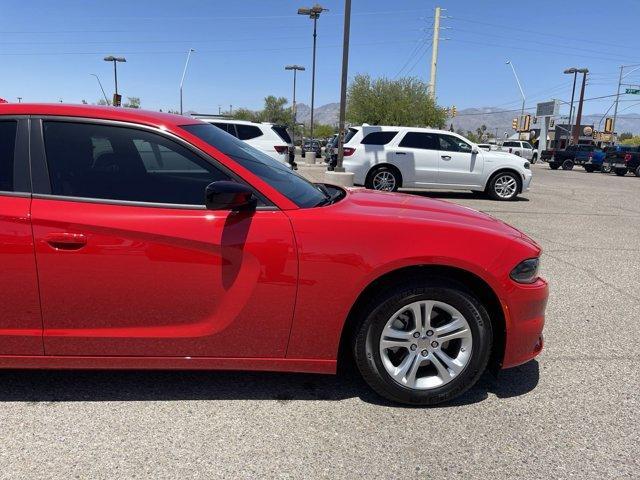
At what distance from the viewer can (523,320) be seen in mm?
2988

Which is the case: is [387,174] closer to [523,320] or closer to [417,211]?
[417,211]

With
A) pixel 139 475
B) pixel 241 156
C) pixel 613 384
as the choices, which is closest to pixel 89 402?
pixel 139 475

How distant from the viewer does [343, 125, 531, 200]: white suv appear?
13203mm

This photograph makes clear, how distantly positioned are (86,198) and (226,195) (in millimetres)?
788

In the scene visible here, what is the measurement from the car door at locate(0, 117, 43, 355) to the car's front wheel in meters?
12.3

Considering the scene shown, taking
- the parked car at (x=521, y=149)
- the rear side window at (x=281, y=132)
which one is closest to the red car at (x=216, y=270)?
the rear side window at (x=281, y=132)

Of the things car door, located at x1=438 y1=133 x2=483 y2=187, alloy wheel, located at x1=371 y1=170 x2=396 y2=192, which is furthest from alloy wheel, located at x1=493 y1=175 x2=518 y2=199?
alloy wheel, located at x1=371 y1=170 x2=396 y2=192

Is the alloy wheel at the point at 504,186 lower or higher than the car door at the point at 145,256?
lower

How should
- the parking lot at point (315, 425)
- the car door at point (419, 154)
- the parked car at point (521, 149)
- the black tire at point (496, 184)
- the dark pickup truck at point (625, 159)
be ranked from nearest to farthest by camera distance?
the parking lot at point (315, 425)
the car door at point (419, 154)
the black tire at point (496, 184)
the dark pickup truck at point (625, 159)
the parked car at point (521, 149)

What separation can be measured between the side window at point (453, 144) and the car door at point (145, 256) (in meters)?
11.2

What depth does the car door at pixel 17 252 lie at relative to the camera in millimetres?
2682

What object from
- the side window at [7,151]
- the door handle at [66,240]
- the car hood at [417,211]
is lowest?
the door handle at [66,240]

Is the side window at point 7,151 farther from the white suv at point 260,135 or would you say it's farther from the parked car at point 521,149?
the parked car at point 521,149

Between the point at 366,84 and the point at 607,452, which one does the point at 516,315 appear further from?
the point at 366,84
